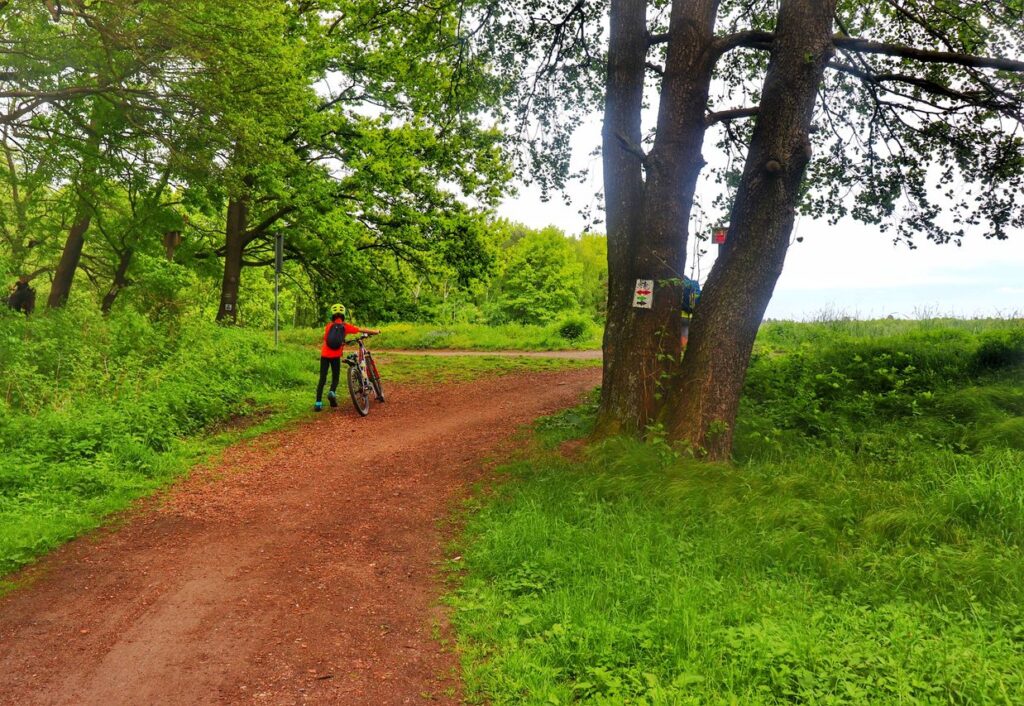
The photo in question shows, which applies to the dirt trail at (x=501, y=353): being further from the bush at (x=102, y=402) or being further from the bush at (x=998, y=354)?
the bush at (x=998, y=354)

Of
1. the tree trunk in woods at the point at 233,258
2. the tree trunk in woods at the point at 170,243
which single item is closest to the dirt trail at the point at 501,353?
the tree trunk in woods at the point at 233,258

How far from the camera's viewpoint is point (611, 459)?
6.58 metres

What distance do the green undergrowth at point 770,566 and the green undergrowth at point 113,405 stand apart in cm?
381

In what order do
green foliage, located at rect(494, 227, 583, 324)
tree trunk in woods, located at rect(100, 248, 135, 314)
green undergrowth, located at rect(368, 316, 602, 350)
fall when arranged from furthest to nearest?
green foliage, located at rect(494, 227, 583, 324), green undergrowth, located at rect(368, 316, 602, 350), tree trunk in woods, located at rect(100, 248, 135, 314)

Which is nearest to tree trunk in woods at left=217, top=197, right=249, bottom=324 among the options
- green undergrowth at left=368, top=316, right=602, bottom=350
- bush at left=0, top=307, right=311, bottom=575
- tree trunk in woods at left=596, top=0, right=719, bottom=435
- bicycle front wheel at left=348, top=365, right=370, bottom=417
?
bush at left=0, top=307, right=311, bottom=575

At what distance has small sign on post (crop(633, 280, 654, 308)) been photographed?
23.7 feet

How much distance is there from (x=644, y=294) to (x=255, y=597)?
16.9 feet

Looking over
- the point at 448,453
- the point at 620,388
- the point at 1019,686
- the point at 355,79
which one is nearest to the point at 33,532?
the point at 448,453

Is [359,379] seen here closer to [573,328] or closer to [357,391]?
[357,391]

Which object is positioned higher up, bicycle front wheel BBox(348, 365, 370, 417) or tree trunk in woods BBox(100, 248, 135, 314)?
tree trunk in woods BBox(100, 248, 135, 314)

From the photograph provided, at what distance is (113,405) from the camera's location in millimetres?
8164

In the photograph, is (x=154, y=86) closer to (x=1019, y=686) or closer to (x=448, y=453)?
(x=448, y=453)

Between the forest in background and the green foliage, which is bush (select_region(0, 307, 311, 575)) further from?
the green foliage

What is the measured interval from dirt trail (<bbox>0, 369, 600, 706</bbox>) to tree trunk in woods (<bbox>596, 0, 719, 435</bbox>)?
2247 millimetres
